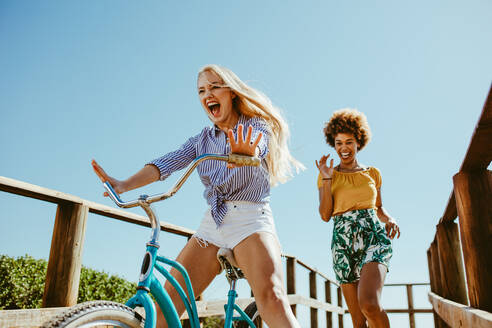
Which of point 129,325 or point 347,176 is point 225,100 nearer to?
point 129,325

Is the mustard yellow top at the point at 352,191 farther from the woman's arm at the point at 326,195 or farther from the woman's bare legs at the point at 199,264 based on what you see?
the woman's bare legs at the point at 199,264

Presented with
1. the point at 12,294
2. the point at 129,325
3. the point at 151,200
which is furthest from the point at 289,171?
the point at 12,294

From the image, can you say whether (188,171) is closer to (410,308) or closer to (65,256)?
(65,256)

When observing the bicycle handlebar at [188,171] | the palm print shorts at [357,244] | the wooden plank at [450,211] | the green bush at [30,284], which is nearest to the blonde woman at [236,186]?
the bicycle handlebar at [188,171]

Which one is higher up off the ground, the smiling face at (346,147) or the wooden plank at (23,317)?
the smiling face at (346,147)

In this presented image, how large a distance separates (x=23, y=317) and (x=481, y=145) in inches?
83.2

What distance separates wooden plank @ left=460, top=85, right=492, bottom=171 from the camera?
1555 millimetres

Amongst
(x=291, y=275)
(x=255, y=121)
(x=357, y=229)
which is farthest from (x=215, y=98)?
(x=291, y=275)

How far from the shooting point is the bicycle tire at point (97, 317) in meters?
1.06

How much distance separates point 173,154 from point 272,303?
2.73 feet

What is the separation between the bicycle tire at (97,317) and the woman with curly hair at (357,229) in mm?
1651

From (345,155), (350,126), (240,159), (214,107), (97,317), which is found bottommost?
(97,317)

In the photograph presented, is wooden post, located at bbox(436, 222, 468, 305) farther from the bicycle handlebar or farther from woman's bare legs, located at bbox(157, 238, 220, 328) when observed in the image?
the bicycle handlebar

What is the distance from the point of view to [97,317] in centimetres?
115
